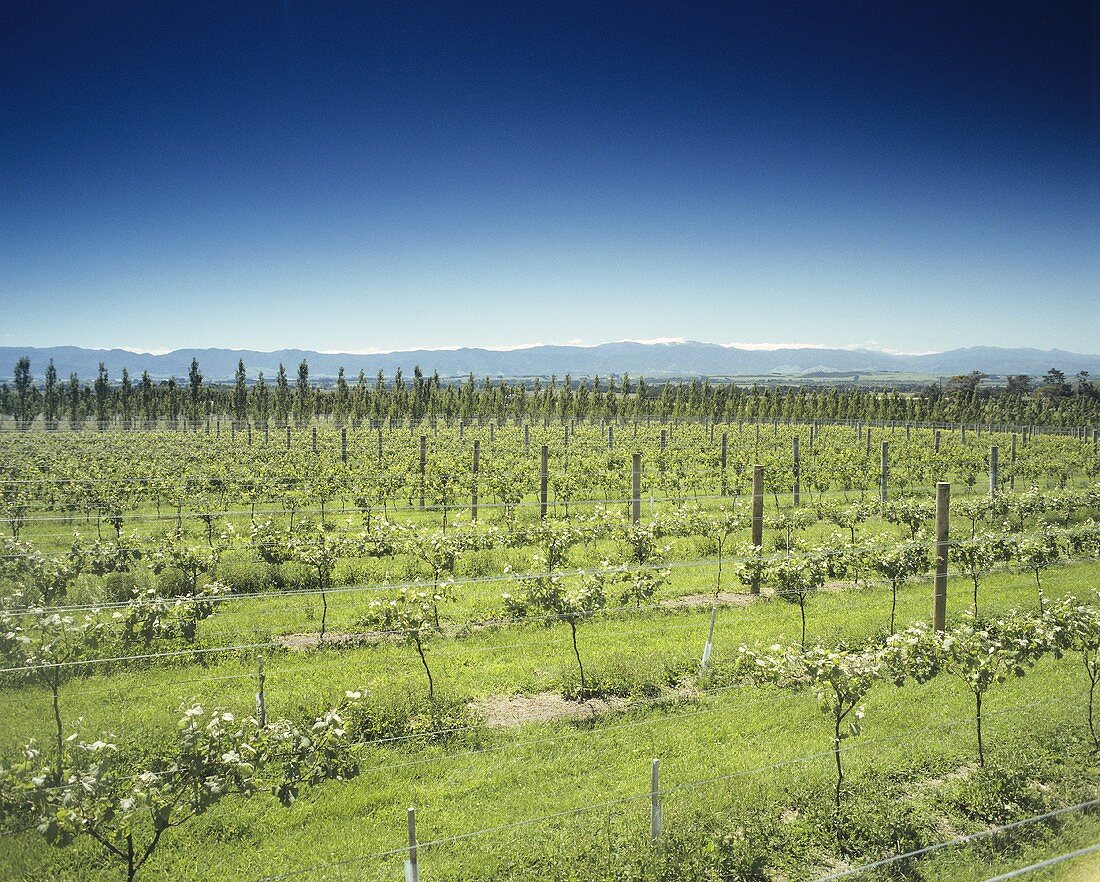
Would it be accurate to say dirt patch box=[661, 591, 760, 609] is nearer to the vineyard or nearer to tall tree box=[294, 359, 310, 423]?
the vineyard

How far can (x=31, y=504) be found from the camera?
20750mm

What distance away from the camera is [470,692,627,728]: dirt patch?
8.43m

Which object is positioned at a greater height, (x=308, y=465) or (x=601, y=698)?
(x=308, y=465)

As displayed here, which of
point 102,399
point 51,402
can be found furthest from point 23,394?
point 102,399

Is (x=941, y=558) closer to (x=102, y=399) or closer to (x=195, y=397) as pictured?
(x=195, y=397)

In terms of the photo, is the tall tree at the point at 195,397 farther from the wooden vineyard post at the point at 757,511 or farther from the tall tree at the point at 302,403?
the wooden vineyard post at the point at 757,511

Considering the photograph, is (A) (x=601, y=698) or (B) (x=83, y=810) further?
(A) (x=601, y=698)

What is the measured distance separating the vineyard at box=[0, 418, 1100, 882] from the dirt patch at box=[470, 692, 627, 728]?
0.05 meters

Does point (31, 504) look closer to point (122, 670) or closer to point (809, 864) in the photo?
point (122, 670)

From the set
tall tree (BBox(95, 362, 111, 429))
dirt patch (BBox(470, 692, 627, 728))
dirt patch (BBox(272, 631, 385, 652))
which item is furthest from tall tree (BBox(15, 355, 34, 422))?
dirt patch (BBox(470, 692, 627, 728))

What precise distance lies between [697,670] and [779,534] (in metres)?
10.3

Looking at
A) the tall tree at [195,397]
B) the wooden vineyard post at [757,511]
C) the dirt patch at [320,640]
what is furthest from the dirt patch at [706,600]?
the tall tree at [195,397]

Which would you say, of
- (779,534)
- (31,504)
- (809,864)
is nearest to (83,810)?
(809,864)

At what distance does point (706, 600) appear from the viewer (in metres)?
13.6
